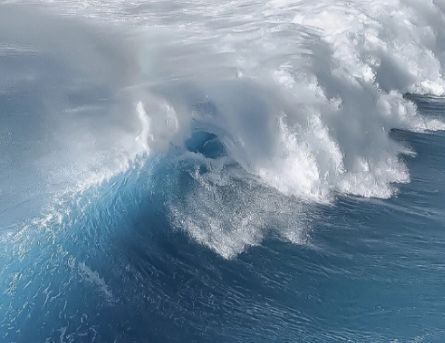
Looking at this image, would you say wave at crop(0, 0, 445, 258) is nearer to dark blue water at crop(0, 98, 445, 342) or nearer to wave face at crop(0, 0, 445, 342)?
wave face at crop(0, 0, 445, 342)

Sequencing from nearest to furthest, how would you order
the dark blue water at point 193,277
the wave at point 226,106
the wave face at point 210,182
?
the dark blue water at point 193,277 < the wave face at point 210,182 < the wave at point 226,106

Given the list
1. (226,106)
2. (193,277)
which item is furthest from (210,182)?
(193,277)

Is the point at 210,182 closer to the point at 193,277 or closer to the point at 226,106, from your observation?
the point at 226,106

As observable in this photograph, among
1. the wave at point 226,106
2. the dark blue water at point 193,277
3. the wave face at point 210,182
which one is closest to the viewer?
the dark blue water at point 193,277

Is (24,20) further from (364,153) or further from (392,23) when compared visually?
(392,23)

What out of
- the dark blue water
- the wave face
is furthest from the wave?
the dark blue water

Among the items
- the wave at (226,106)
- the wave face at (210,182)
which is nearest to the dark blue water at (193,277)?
the wave face at (210,182)

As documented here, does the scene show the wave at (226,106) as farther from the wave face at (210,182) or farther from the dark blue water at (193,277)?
the dark blue water at (193,277)
